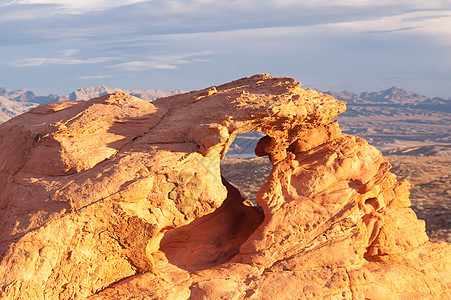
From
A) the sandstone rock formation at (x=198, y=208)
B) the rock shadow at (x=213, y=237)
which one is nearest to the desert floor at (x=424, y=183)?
the sandstone rock formation at (x=198, y=208)

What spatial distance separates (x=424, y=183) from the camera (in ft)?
97.4

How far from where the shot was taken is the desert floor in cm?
2208

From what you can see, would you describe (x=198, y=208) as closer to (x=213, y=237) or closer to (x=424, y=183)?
(x=213, y=237)

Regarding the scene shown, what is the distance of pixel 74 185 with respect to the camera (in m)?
9.58

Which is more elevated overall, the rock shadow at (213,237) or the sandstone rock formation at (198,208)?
the sandstone rock formation at (198,208)

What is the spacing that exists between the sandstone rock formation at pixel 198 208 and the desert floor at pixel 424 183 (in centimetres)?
848

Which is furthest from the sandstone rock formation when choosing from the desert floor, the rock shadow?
the desert floor

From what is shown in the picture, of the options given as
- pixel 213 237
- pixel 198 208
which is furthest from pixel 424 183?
pixel 198 208

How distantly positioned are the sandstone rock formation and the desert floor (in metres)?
8.48

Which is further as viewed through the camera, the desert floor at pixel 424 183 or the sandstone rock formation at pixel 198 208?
the desert floor at pixel 424 183

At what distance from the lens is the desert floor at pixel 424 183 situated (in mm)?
22078

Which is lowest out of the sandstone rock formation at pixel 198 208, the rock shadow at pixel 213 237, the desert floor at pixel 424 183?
the desert floor at pixel 424 183

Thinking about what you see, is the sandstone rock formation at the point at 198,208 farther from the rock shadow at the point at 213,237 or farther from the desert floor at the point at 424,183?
the desert floor at the point at 424,183

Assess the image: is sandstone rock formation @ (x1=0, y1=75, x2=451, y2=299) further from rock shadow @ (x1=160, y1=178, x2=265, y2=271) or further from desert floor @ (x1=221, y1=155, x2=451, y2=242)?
desert floor @ (x1=221, y1=155, x2=451, y2=242)
